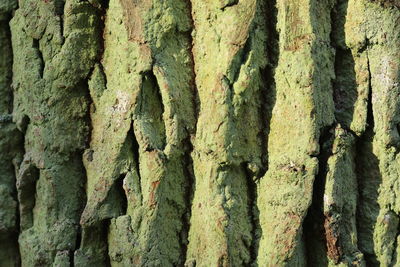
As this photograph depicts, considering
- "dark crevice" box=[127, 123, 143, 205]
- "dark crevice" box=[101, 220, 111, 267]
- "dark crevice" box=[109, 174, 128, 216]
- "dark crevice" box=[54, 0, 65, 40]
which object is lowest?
"dark crevice" box=[101, 220, 111, 267]

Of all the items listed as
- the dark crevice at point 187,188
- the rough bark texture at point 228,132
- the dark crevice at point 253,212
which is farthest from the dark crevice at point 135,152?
the dark crevice at point 253,212

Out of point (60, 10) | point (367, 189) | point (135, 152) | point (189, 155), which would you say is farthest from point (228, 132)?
point (60, 10)

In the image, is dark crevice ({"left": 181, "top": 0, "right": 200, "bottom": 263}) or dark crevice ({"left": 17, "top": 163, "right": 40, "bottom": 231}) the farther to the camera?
dark crevice ({"left": 17, "top": 163, "right": 40, "bottom": 231})

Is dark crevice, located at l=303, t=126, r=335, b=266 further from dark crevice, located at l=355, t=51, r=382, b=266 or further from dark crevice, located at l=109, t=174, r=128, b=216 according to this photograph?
dark crevice, located at l=109, t=174, r=128, b=216

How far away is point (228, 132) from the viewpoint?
135 cm

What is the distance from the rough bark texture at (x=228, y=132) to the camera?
134cm

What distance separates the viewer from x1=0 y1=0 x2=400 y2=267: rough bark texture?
134 cm

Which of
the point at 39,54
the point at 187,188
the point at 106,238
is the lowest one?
the point at 106,238

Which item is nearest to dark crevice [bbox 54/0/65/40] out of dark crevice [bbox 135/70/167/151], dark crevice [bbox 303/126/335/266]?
dark crevice [bbox 135/70/167/151]

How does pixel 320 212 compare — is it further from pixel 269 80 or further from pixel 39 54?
pixel 39 54

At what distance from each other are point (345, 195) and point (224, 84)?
1.25 ft

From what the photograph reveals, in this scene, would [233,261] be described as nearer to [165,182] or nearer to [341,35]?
[165,182]

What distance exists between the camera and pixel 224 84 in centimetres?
134

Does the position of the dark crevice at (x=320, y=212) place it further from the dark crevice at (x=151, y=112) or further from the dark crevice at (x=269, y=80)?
the dark crevice at (x=151, y=112)
